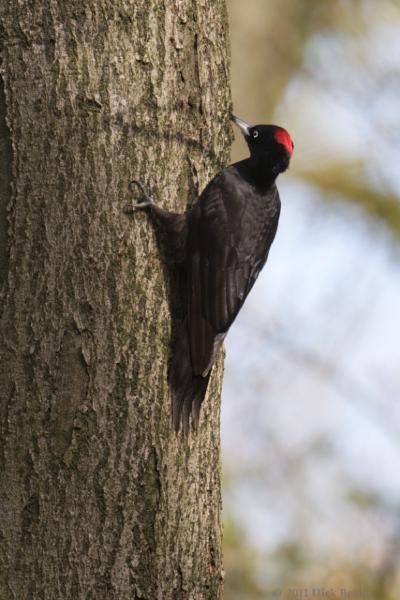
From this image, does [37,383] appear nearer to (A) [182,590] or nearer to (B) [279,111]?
(A) [182,590]

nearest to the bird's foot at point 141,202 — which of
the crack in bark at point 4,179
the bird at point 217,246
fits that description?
the bird at point 217,246

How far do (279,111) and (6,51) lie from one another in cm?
564

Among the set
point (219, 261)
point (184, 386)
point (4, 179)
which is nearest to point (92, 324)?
point (184, 386)

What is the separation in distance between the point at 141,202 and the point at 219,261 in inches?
29.4

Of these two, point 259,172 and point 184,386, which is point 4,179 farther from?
point 259,172

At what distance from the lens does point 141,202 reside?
3393 mm

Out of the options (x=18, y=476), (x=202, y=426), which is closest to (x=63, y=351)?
(x=18, y=476)

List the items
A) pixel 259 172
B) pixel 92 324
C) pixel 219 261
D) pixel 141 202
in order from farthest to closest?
pixel 259 172, pixel 219 261, pixel 141 202, pixel 92 324

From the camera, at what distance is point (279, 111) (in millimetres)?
8781

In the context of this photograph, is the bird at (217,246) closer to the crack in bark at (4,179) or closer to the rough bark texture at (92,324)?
the rough bark texture at (92,324)

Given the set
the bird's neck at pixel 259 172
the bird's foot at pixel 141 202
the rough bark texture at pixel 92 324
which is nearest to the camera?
the rough bark texture at pixel 92 324

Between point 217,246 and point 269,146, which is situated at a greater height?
point 269,146

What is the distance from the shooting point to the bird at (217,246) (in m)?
3.48

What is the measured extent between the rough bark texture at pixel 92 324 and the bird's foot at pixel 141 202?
0.03 metres
